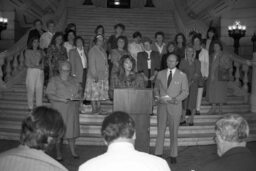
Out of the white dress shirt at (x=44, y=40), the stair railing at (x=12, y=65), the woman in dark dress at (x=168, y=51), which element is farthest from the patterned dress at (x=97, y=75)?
the stair railing at (x=12, y=65)

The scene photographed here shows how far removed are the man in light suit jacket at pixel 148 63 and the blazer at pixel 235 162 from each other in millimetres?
6316

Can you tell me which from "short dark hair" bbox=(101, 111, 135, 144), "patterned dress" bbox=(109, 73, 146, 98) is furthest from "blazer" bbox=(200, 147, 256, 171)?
"patterned dress" bbox=(109, 73, 146, 98)

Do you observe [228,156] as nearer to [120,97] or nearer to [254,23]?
[120,97]

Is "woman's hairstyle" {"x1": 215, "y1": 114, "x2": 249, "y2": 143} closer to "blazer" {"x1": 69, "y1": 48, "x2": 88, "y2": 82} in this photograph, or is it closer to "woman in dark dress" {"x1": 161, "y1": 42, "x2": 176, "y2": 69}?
"woman in dark dress" {"x1": 161, "y1": 42, "x2": 176, "y2": 69}

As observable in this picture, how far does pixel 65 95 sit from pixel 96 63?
211 centimetres

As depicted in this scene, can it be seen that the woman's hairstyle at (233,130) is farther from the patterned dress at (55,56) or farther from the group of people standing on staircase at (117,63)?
the patterned dress at (55,56)

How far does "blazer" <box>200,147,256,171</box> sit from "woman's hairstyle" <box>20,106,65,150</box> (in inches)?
38.3

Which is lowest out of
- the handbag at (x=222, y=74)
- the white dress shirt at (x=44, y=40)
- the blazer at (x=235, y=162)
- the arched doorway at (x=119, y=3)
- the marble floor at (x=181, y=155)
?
the marble floor at (x=181, y=155)

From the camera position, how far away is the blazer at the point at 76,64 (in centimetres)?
889

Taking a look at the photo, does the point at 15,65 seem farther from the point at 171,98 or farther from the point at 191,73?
the point at 171,98

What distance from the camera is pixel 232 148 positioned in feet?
8.93

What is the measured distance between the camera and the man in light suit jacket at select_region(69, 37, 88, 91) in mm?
8883

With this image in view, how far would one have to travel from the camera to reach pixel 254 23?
15.2m

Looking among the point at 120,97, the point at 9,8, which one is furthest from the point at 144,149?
the point at 9,8
